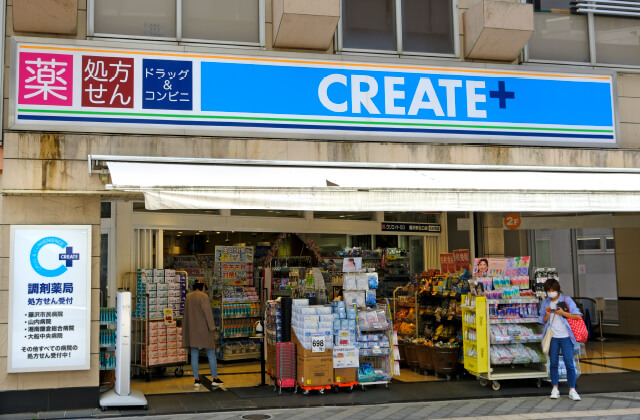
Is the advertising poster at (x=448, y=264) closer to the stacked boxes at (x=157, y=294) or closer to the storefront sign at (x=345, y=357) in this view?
the storefront sign at (x=345, y=357)

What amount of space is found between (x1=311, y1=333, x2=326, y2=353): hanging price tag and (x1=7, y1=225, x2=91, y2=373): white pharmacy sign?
2868 mm

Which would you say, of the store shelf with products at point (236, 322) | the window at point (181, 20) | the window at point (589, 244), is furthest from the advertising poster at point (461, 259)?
the window at point (589, 244)

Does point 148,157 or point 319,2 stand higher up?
point 319,2

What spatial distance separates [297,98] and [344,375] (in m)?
3.87

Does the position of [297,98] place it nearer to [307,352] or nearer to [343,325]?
[343,325]

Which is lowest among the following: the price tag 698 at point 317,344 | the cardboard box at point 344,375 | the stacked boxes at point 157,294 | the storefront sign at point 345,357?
the cardboard box at point 344,375

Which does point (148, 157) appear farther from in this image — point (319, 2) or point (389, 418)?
point (389, 418)

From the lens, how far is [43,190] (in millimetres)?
8055

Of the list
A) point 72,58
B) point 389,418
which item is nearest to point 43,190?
point 72,58

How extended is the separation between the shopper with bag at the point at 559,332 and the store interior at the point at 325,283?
174 centimetres

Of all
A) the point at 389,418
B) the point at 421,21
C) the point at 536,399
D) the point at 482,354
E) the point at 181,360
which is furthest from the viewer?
the point at 181,360

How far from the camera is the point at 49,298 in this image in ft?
26.3

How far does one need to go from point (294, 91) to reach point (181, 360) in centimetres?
493

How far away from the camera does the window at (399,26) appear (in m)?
9.84
